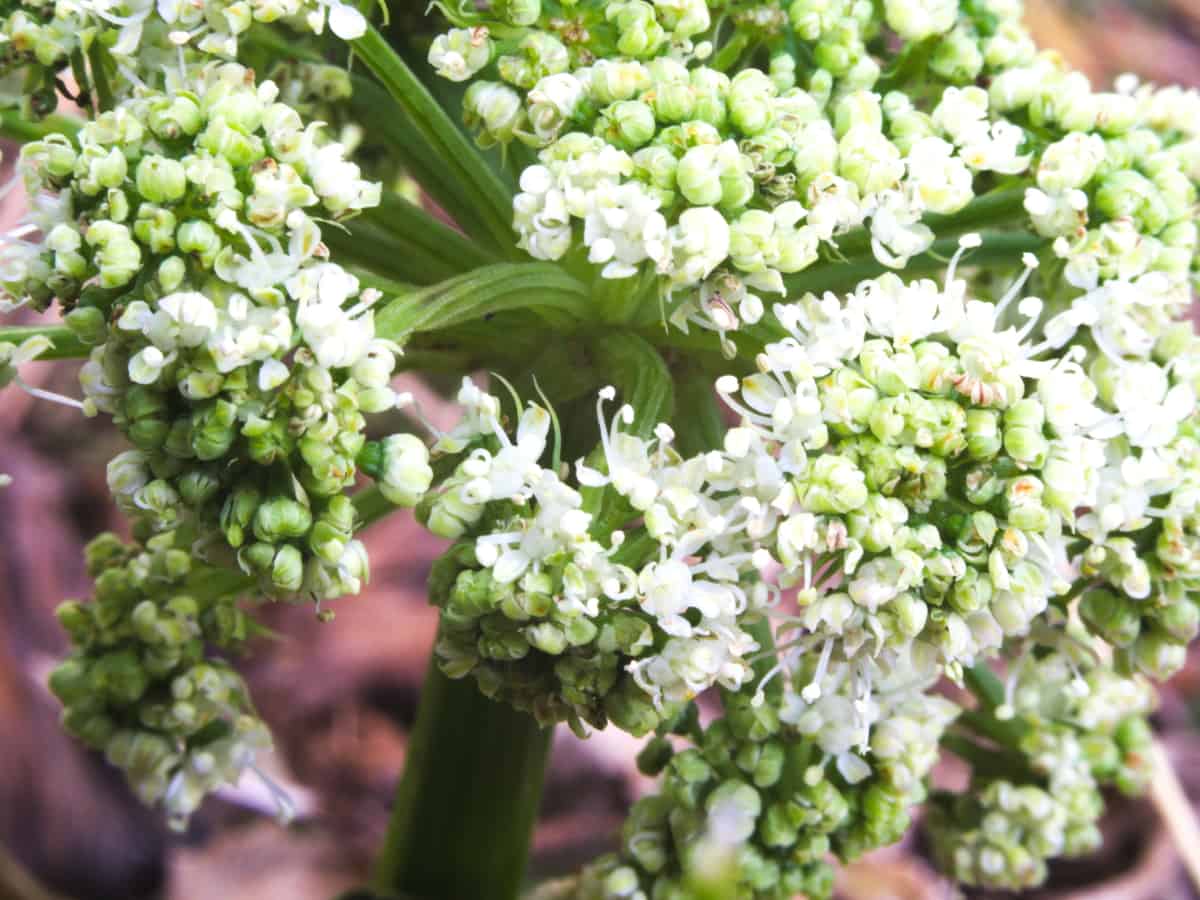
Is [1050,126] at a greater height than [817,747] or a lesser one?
greater

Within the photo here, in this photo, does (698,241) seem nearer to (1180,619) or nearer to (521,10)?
(521,10)

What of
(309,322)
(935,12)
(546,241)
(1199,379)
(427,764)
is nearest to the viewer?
(309,322)

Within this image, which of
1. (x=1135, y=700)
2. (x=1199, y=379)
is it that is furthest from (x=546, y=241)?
(x=1135, y=700)

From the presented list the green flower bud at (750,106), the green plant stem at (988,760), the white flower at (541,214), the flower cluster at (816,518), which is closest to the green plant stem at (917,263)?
the flower cluster at (816,518)

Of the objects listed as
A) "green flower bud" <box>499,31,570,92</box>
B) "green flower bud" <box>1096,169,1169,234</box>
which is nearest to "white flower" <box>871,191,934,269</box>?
"green flower bud" <box>1096,169,1169,234</box>

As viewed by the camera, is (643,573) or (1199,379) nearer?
(643,573)

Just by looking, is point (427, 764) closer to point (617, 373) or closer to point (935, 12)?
point (617, 373)

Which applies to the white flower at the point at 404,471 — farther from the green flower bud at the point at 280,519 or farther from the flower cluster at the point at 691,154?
the flower cluster at the point at 691,154

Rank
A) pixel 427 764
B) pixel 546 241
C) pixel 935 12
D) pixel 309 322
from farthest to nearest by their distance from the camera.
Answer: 1. pixel 427 764
2. pixel 935 12
3. pixel 546 241
4. pixel 309 322
